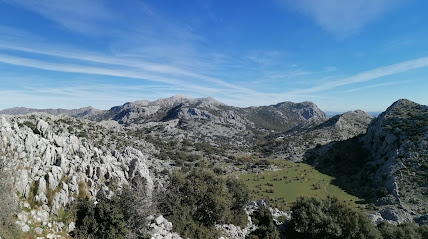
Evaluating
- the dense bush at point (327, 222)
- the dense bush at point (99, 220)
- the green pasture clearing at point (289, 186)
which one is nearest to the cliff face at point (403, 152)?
the green pasture clearing at point (289, 186)

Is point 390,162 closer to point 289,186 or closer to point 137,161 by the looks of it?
point 289,186

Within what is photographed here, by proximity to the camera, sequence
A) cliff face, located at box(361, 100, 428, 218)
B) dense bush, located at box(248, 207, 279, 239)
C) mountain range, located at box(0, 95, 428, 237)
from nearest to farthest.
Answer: mountain range, located at box(0, 95, 428, 237)
dense bush, located at box(248, 207, 279, 239)
cliff face, located at box(361, 100, 428, 218)

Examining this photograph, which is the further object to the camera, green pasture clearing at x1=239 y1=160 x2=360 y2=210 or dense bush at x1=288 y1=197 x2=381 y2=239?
green pasture clearing at x1=239 y1=160 x2=360 y2=210

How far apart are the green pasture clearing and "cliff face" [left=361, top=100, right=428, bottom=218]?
645 inches

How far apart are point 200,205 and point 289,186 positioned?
73741 millimetres

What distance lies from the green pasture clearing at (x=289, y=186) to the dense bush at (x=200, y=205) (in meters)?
38.4

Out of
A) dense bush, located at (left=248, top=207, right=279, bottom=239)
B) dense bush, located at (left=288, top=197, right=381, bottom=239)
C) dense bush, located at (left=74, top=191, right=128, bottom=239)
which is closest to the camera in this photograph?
dense bush, located at (left=74, top=191, right=128, bottom=239)

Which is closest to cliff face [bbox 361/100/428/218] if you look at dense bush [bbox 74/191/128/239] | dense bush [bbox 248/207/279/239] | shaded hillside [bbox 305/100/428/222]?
shaded hillside [bbox 305/100/428/222]

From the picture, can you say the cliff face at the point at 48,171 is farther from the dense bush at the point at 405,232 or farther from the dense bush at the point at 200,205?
the dense bush at the point at 405,232

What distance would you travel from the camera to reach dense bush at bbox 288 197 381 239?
42969 millimetres

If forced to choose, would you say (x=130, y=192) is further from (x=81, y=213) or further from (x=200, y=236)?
(x=200, y=236)

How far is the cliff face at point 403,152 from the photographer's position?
83.4m

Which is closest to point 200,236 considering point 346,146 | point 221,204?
point 221,204

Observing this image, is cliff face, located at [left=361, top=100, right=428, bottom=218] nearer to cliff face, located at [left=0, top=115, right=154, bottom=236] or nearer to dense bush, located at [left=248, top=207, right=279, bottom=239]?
dense bush, located at [left=248, top=207, right=279, bottom=239]
